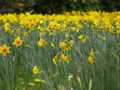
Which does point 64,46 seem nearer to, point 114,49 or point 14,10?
point 114,49

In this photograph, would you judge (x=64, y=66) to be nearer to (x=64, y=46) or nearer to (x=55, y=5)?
(x=64, y=46)

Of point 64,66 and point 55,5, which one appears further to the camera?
point 55,5

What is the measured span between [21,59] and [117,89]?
5.72 ft

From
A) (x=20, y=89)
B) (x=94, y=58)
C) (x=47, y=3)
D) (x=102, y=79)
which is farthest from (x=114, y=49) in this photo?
(x=47, y=3)

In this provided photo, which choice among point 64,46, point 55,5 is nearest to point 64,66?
point 64,46

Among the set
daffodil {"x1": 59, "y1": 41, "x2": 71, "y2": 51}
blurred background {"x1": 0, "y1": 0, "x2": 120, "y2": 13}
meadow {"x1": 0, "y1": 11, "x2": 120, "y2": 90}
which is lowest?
blurred background {"x1": 0, "y1": 0, "x2": 120, "y2": 13}

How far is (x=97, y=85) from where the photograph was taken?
2.73 m

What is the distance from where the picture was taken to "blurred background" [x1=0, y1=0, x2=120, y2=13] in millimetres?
12244

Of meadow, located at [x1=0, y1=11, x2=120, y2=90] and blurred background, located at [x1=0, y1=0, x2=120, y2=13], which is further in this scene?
blurred background, located at [x1=0, y1=0, x2=120, y2=13]

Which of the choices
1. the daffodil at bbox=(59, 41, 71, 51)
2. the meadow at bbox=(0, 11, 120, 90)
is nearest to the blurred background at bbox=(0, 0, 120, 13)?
the meadow at bbox=(0, 11, 120, 90)

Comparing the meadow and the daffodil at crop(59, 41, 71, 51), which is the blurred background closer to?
the meadow

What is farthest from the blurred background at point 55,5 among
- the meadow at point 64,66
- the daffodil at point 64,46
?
the daffodil at point 64,46

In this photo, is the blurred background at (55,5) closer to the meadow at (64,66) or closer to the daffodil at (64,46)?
the meadow at (64,66)

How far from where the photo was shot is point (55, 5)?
40.1ft
